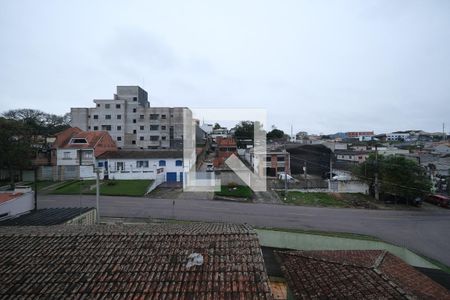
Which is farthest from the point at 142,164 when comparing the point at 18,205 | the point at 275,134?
the point at 275,134

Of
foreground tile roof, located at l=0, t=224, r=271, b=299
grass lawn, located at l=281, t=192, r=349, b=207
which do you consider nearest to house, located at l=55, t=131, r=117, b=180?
grass lawn, located at l=281, t=192, r=349, b=207

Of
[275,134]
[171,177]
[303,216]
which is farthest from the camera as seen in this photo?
[275,134]

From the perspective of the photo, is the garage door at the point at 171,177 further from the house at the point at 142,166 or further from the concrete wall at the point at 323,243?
the concrete wall at the point at 323,243

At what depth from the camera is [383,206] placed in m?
20.4

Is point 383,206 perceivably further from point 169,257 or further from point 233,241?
point 169,257

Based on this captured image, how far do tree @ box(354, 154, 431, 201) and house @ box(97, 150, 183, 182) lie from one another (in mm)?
19139

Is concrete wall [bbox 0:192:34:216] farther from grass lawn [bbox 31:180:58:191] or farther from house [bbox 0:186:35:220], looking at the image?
grass lawn [bbox 31:180:58:191]

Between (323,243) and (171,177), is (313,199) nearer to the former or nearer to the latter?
(323,243)

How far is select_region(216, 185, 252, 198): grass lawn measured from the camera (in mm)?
20616

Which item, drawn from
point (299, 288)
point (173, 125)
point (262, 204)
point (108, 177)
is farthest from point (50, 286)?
point (173, 125)

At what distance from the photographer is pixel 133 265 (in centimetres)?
499

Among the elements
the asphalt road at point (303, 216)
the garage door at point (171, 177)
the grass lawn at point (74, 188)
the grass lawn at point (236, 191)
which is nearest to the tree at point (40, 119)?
the grass lawn at point (74, 188)

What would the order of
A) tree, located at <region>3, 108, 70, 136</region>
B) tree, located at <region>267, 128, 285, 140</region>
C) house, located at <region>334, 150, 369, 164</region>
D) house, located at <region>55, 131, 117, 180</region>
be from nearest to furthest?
house, located at <region>55, 131, 117, 180</region> < house, located at <region>334, 150, 369, 164</region> < tree, located at <region>3, 108, 70, 136</region> < tree, located at <region>267, 128, 285, 140</region>

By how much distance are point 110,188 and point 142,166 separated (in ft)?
15.0
